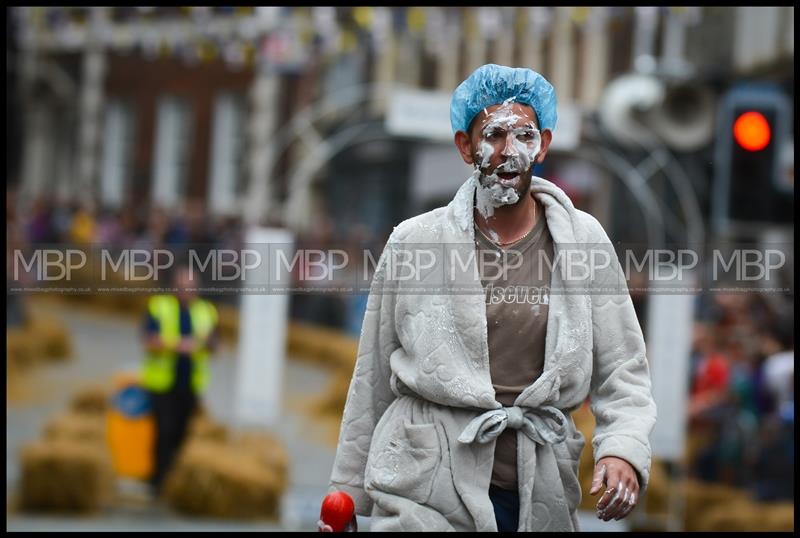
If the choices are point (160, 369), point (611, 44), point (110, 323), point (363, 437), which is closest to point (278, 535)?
point (160, 369)

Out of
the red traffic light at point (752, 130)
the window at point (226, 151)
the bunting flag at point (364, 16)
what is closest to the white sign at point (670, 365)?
the red traffic light at point (752, 130)

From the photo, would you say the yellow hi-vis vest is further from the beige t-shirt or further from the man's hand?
the man's hand

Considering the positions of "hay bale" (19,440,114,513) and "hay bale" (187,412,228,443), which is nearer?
"hay bale" (19,440,114,513)

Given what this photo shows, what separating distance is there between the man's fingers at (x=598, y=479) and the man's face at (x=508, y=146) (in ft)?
2.39

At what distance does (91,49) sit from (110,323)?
653 inches

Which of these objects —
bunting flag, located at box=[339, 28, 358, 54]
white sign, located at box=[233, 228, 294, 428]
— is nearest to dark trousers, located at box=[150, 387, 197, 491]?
white sign, located at box=[233, 228, 294, 428]

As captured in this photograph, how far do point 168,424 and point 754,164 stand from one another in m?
5.66

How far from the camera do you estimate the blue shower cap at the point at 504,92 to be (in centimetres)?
403

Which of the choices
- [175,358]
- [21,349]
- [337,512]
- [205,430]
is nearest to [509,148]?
[337,512]

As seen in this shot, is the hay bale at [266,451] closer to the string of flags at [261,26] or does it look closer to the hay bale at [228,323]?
the string of flags at [261,26]

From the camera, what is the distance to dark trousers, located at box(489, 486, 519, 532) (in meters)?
4.03

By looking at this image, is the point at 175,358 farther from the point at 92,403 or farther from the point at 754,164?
the point at 754,164

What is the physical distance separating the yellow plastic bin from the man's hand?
930 cm

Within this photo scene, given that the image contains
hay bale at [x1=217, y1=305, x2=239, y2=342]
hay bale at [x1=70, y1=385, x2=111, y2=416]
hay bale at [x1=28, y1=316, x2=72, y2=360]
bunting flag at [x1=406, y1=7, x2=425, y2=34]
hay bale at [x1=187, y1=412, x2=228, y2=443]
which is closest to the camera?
hay bale at [x1=187, y1=412, x2=228, y2=443]
